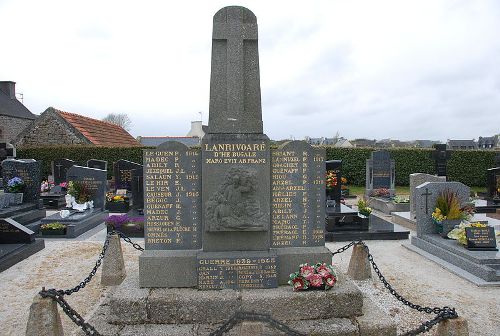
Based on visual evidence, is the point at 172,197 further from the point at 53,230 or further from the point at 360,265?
the point at 53,230

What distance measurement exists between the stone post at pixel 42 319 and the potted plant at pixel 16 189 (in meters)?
8.98

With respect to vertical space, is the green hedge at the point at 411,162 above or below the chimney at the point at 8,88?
below

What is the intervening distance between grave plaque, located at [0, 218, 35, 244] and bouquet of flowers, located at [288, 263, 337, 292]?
23.1 ft

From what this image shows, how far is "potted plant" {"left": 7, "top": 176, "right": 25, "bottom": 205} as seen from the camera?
11.8 meters

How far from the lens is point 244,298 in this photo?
4.84 metres

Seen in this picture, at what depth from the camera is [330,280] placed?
4969 millimetres

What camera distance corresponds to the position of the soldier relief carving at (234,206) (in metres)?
5.09

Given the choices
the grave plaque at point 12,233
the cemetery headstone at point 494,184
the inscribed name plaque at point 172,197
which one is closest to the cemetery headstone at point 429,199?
the inscribed name plaque at point 172,197

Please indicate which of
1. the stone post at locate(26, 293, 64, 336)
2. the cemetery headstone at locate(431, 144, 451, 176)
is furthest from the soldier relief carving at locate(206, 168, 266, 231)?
the cemetery headstone at locate(431, 144, 451, 176)

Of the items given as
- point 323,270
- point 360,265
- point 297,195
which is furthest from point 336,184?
point 323,270

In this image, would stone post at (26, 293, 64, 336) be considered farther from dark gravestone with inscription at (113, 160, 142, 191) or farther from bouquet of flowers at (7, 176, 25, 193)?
dark gravestone with inscription at (113, 160, 142, 191)

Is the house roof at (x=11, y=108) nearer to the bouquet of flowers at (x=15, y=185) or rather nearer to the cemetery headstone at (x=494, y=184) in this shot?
the bouquet of flowers at (x=15, y=185)

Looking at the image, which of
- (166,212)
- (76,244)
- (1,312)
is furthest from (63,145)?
(166,212)

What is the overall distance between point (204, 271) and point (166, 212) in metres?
1.00
